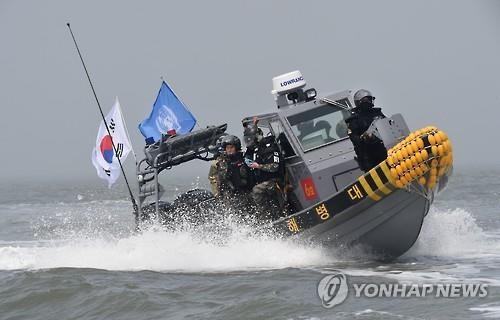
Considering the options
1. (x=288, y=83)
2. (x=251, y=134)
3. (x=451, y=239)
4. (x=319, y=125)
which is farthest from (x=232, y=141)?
(x=451, y=239)

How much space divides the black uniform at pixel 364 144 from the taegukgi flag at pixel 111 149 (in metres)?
6.76

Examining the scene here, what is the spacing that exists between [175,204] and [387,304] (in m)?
5.12

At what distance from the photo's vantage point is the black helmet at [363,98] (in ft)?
36.4

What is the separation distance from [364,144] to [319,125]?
1.35 meters

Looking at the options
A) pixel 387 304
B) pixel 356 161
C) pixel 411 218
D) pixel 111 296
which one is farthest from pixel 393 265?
pixel 111 296

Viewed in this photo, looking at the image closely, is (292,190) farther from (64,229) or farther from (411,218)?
(64,229)

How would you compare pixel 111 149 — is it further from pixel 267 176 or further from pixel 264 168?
pixel 264 168

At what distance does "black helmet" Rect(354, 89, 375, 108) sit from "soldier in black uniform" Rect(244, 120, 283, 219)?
1229mm

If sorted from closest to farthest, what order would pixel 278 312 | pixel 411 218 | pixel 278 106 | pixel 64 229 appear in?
1. pixel 278 312
2. pixel 411 218
3. pixel 278 106
4. pixel 64 229

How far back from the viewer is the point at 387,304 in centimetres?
859

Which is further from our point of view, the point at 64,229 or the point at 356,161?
the point at 64,229

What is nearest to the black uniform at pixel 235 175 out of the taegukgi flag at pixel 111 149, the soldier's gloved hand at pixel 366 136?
the soldier's gloved hand at pixel 366 136

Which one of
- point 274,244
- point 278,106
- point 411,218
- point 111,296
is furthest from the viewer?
point 278,106

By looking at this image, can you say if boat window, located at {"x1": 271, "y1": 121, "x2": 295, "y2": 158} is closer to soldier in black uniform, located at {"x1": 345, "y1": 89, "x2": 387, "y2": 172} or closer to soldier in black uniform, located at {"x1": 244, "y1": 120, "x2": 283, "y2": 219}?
soldier in black uniform, located at {"x1": 244, "y1": 120, "x2": 283, "y2": 219}
